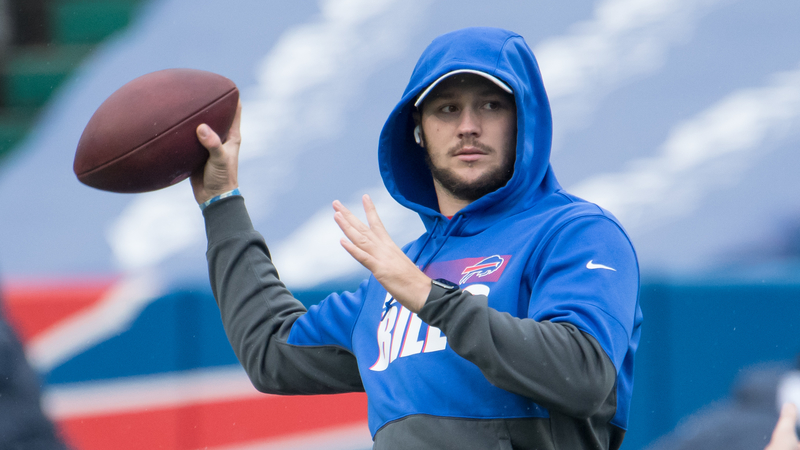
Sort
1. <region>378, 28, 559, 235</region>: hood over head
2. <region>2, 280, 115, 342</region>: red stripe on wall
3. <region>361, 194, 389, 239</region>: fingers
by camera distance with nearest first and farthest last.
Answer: <region>361, 194, 389, 239</region>: fingers, <region>378, 28, 559, 235</region>: hood over head, <region>2, 280, 115, 342</region>: red stripe on wall

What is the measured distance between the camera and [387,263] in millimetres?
1260

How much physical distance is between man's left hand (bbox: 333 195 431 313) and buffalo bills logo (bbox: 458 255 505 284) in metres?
0.18

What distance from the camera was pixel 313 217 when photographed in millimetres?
6289

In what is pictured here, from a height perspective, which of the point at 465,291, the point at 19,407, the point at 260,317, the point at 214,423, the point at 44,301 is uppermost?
the point at 465,291

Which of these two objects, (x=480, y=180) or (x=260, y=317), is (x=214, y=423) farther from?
(x=480, y=180)

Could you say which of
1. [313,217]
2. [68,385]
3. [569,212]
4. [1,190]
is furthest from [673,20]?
[569,212]

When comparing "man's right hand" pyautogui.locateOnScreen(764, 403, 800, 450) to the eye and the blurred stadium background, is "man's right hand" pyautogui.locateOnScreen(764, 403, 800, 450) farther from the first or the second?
the eye

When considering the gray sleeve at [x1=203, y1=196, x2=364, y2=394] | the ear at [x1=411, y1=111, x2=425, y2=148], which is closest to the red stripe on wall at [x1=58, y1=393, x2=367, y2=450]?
the gray sleeve at [x1=203, y1=196, x2=364, y2=394]

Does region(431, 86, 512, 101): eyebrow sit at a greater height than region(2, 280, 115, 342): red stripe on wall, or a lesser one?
greater

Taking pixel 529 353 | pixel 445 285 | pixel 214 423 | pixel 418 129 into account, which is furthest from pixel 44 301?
pixel 529 353

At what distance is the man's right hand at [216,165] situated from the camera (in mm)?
1781

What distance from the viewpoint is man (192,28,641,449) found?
1.21 metres

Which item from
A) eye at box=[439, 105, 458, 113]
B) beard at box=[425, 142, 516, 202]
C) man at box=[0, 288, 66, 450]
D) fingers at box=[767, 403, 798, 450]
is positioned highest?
eye at box=[439, 105, 458, 113]

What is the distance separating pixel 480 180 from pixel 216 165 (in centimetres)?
62
